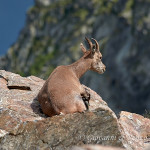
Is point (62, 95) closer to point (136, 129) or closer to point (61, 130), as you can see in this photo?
point (61, 130)

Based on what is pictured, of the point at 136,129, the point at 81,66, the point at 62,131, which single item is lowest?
the point at 62,131

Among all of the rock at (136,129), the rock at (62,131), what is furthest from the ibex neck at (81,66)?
the rock at (62,131)

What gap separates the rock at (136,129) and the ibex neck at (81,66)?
2851 millimetres

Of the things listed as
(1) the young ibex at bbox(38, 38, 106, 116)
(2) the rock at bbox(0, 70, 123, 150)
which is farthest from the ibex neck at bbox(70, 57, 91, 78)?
(2) the rock at bbox(0, 70, 123, 150)

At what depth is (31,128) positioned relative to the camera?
1263 cm

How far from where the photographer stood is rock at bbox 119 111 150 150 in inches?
575

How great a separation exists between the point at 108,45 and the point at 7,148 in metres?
156

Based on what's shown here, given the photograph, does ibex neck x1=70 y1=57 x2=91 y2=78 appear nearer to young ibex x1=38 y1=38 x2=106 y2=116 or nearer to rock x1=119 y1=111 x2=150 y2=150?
young ibex x1=38 y1=38 x2=106 y2=116

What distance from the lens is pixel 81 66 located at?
19.4m

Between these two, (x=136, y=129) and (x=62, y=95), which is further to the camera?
(x=136, y=129)

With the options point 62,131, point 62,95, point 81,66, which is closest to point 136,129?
point 62,95

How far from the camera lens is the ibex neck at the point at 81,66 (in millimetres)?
18772

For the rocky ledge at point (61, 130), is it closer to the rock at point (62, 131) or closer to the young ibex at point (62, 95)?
the rock at point (62, 131)

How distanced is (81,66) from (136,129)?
4.32 m
